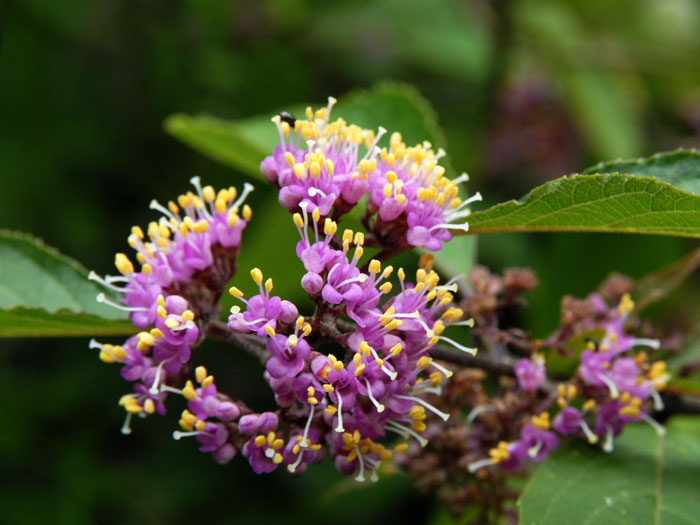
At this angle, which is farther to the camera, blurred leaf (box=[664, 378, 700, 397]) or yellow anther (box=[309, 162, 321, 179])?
blurred leaf (box=[664, 378, 700, 397])

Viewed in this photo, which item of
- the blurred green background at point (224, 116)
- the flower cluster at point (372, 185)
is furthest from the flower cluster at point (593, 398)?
the blurred green background at point (224, 116)

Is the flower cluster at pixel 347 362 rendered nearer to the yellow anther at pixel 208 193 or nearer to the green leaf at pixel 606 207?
the green leaf at pixel 606 207

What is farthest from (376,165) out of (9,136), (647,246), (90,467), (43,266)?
(9,136)

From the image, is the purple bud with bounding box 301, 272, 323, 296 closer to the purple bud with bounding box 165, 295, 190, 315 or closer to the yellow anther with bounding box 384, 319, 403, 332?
the yellow anther with bounding box 384, 319, 403, 332

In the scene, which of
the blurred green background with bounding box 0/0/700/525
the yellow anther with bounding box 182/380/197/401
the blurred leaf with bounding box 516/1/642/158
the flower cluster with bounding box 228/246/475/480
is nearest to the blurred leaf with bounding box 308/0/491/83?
the blurred green background with bounding box 0/0/700/525

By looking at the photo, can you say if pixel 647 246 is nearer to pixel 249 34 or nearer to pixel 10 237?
pixel 10 237

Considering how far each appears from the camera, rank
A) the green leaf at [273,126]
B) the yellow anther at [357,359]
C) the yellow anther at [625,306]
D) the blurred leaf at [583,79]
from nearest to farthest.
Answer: the yellow anther at [357,359]
the yellow anther at [625,306]
the green leaf at [273,126]
the blurred leaf at [583,79]
